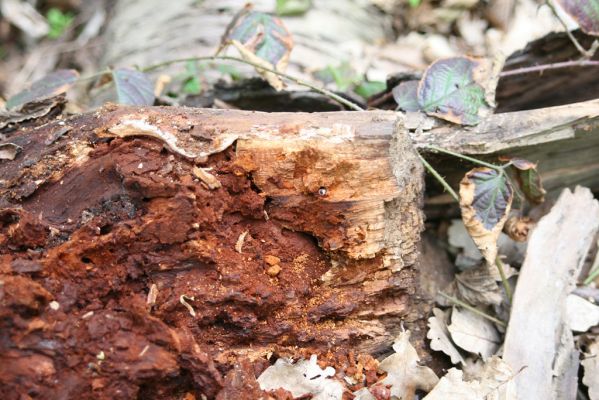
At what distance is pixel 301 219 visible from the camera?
5.17 ft

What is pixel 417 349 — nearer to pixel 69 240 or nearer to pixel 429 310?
pixel 429 310

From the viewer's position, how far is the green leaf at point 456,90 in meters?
1.86

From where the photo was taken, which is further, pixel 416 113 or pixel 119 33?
pixel 119 33

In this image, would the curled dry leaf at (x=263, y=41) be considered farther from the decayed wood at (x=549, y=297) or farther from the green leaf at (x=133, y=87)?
the decayed wood at (x=549, y=297)

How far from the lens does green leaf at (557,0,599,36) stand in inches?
80.8

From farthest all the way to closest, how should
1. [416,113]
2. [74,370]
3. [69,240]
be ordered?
1. [416,113]
2. [69,240]
3. [74,370]

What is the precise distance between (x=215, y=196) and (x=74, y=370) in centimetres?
53

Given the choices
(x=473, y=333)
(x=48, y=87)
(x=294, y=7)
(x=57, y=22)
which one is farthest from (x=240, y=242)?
(x=57, y=22)

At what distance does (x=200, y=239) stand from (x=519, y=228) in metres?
1.18

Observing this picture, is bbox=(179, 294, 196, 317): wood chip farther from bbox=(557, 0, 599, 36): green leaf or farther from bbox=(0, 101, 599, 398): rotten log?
bbox=(557, 0, 599, 36): green leaf

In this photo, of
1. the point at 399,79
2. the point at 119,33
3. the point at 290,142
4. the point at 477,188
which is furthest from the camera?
the point at 119,33

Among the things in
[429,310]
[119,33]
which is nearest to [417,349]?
[429,310]

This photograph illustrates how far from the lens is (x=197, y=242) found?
4.80ft

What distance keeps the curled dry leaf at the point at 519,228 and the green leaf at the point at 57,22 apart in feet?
12.6
